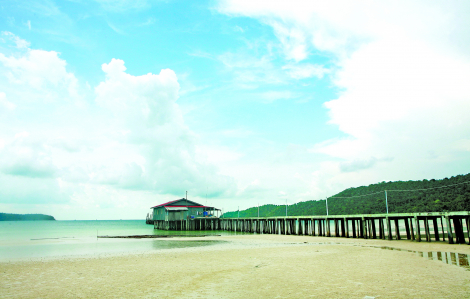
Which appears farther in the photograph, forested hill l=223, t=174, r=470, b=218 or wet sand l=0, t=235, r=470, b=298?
forested hill l=223, t=174, r=470, b=218

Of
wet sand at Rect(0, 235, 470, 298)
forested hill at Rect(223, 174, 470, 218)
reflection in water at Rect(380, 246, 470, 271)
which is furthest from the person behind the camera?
forested hill at Rect(223, 174, 470, 218)

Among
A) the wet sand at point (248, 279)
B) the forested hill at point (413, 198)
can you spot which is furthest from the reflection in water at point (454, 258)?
the forested hill at point (413, 198)

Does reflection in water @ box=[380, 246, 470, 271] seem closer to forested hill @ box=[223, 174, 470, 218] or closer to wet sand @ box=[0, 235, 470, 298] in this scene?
wet sand @ box=[0, 235, 470, 298]

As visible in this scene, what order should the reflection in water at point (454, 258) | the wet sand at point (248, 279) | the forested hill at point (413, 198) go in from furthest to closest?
the forested hill at point (413, 198)
the reflection in water at point (454, 258)
the wet sand at point (248, 279)

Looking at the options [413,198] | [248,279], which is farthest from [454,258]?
[413,198]

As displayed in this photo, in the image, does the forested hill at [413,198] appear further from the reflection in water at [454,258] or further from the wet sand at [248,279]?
the wet sand at [248,279]

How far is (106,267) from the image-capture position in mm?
16516

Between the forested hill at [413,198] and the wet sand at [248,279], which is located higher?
the forested hill at [413,198]

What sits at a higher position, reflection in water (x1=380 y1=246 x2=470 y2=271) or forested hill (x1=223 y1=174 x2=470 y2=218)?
forested hill (x1=223 y1=174 x2=470 y2=218)

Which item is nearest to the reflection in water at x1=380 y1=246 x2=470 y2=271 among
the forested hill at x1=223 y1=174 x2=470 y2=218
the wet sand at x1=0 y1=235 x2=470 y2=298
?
the wet sand at x1=0 y1=235 x2=470 y2=298

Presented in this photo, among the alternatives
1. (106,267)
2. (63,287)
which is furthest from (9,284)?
(106,267)

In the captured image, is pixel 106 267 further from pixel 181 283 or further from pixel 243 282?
pixel 243 282

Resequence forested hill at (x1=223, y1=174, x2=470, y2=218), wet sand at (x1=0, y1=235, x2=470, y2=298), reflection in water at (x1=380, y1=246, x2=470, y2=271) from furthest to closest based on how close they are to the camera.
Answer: forested hill at (x1=223, y1=174, x2=470, y2=218)
reflection in water at (x1=380, y1=246, x2=470, y2=271)
wet sand at (x1=0, y1=235, x2=470, y2=298)

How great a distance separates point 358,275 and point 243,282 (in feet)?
15.6
